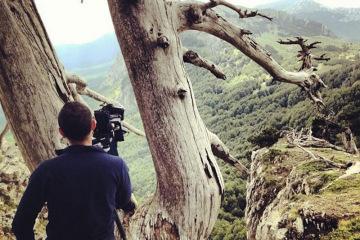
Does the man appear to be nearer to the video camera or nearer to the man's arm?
the man's arm

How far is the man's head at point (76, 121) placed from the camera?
6.35 feet

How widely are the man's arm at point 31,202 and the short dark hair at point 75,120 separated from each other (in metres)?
0.20

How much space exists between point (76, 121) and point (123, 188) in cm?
44

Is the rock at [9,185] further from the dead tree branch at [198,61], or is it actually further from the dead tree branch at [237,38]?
→ the dead tree branch at [237,38]

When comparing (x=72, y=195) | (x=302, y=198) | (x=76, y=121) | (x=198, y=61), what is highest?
(x=76, y=121)

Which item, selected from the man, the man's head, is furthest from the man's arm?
the man's head

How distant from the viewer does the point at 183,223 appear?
7.29 feet

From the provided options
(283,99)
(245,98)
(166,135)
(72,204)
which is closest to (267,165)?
(166,135)

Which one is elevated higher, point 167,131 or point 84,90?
point 167,131

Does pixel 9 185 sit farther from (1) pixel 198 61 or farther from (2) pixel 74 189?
(2) pixel 74 189

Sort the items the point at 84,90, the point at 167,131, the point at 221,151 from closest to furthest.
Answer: the point at 167,131, the point at 221,151, the point at 84,90

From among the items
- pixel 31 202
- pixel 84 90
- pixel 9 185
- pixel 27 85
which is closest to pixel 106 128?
pixel 27 85

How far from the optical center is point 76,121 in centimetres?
194

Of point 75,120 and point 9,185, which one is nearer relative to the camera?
point 75,120
